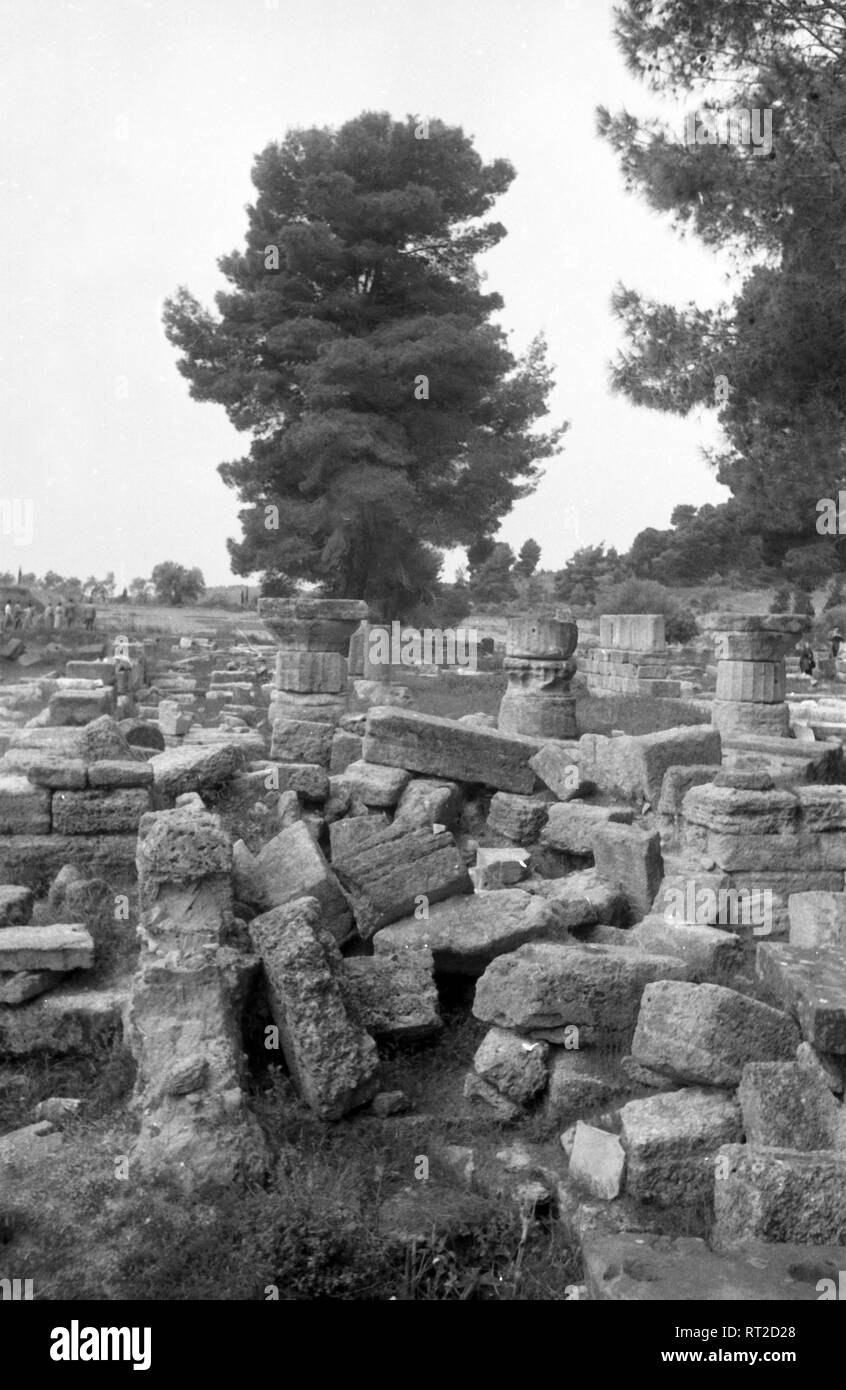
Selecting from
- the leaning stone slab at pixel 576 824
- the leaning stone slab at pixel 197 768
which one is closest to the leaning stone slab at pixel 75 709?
the leaning stone slab at pixel 197 768

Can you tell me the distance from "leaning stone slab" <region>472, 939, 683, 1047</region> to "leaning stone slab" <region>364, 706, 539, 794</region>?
10.0 ft

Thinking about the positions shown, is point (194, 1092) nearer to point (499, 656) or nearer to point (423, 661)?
point (423, 661)

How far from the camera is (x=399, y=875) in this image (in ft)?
19.1

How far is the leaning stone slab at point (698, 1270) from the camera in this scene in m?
3.16

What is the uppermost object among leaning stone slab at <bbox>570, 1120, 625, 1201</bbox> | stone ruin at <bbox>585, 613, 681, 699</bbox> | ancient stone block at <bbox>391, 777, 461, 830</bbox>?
stone ruin at <bbox>585, 613, 681, 699</bbox>

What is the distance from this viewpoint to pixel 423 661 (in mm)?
25500

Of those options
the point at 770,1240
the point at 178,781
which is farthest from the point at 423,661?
the point at 770,1240

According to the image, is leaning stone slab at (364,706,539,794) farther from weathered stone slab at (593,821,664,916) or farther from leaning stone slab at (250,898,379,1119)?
leaning stone slab at (250,898,379,1119)

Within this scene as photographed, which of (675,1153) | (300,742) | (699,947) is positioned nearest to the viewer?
(675,1153)

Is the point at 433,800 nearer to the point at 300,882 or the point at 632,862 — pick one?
the point at 632,862

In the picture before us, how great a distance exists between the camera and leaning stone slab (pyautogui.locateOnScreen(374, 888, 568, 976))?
17.4 feet

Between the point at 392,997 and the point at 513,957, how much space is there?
1.87ft

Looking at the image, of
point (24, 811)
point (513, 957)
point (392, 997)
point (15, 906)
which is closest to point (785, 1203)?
point (513, 957)

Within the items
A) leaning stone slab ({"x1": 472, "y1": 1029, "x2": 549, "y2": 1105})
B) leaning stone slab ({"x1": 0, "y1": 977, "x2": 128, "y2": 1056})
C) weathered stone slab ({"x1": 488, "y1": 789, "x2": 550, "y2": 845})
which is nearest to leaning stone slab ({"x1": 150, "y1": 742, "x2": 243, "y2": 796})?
weathered stone slab ({"x1": 488, "y1": 789, "x2": 550, "y2": 845})
